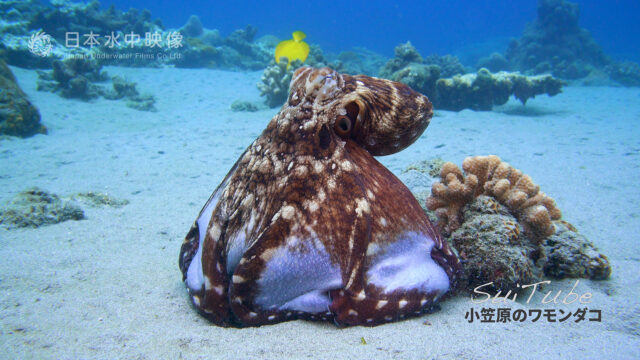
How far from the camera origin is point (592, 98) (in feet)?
47.4

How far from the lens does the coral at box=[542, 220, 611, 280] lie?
2572 millimetres

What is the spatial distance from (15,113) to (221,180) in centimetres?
679

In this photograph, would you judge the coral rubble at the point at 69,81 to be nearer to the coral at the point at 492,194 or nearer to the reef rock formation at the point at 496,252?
the coral at the point at 492,194

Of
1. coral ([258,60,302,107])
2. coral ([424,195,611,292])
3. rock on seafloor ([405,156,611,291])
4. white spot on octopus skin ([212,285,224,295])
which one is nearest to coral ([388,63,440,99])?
coral ([258,60,302,107])

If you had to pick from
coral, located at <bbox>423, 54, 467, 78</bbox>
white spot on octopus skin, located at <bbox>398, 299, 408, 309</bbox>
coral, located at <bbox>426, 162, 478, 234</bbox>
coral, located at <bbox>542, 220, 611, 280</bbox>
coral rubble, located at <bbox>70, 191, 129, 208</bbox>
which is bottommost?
coral rubble, located at <bbox>70, 191, 129, 208</bbox>

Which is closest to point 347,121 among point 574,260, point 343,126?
point 343,126

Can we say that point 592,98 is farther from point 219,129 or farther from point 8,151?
point 8,151

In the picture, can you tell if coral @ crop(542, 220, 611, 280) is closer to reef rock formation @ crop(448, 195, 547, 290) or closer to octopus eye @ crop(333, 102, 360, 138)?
reef rock formation @ crop(448, 195, 547, 290)

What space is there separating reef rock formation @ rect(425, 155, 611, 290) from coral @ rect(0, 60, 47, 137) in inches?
426

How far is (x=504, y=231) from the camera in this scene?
2373 mm

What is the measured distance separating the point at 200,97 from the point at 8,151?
24.6 ft

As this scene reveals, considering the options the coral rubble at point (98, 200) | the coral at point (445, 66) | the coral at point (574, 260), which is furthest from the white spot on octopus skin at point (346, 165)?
the coral at point (445, 66)

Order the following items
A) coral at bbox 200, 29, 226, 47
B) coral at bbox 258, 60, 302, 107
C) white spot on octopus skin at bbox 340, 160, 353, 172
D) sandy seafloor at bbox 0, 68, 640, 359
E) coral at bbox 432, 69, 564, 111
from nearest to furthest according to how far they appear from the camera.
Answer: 1. sandy seafloor at bbox 0, 68, 640, 359
2. white spot on octopus skin at bbox 340, 160, 353, 172
3. coral at bbox 432, 69, 564, 111
4. coral at bbox 258, 60, 302, 107
5. coral at bbox 200, 29, 226, 47

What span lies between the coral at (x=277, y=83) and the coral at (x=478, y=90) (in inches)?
232
